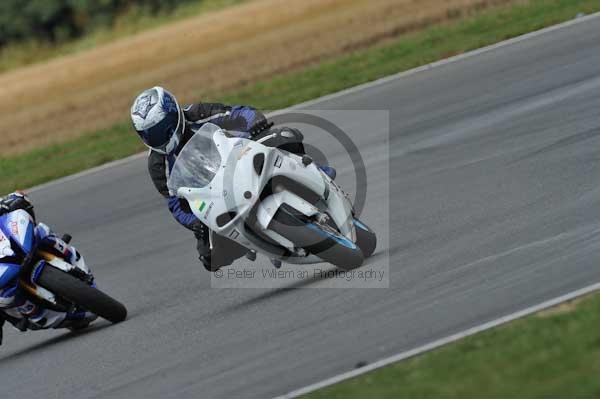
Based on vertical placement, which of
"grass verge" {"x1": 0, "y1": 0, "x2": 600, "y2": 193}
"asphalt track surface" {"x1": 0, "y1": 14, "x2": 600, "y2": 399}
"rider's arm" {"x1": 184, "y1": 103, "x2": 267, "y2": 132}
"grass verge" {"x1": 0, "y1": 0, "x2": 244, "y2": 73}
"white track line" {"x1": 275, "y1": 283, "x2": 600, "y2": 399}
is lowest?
"grass verge" {"x1": 0, "y1": 0, "x2": 244, "y2": 73}

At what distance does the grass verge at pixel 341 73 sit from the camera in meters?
15.1

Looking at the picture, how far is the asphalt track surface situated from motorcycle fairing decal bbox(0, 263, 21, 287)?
66cm

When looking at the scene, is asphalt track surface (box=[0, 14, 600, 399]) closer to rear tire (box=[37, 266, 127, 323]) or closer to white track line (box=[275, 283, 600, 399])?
white track line (box=[275, 283, 600, 399])

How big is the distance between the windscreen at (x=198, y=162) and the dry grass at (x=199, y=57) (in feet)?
34.5

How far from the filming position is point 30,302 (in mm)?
8445

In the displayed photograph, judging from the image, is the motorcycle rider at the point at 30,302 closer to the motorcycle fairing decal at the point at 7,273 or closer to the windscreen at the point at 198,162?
the motorcycle fairing decal at the point at 7,273

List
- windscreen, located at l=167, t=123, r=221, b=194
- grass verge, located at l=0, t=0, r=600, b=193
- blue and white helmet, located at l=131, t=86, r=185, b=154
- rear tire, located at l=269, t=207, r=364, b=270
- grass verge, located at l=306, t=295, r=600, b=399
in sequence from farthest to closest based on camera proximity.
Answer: grass verge, located at l=0, t=0, r=600, b=193 → blue and white helmet, located at l=131, t=86, r=185, b=154 → windscreen, located at l=167, t=123, r=221, b=194 → rear tire, located at l=269, t=207, r=364, b=270 → grass verge, located at l=306, t=295, r=600, b=399

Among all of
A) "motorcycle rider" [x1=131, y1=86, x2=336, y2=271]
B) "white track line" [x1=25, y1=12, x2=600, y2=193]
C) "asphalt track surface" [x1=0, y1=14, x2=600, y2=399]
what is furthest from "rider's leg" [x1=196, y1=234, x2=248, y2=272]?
"white track line" [x1=25, y1=12, x2=600, y2=193]

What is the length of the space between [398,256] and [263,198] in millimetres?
1221

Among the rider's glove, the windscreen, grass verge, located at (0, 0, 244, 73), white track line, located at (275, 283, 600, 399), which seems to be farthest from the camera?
grass verge, located at (0, 0, 244, 73)

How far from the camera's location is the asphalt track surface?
6.60 m

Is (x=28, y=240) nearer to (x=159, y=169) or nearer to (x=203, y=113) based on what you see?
(x=159, y=169)

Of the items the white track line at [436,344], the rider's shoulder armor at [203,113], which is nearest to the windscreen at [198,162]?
the rider's shoulder armor at [203,113]

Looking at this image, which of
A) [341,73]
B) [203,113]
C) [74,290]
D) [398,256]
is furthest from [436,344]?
[341,73]
